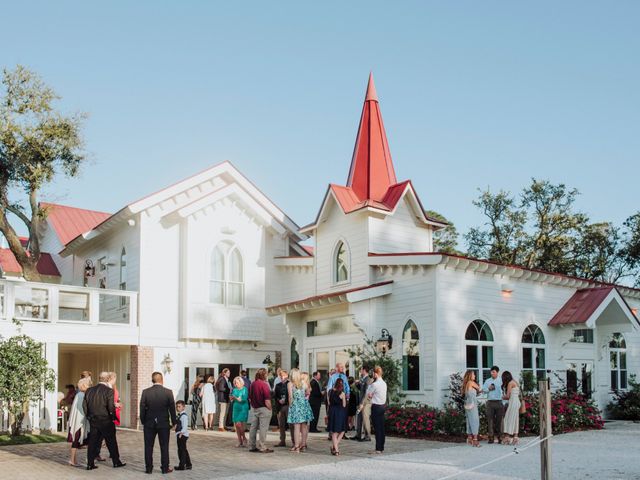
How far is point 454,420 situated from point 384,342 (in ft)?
9.58

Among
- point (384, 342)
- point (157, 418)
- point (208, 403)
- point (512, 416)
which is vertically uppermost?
point (384, 342)

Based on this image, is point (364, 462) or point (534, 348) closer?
point (364, 462)

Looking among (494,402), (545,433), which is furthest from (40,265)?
(545,433)

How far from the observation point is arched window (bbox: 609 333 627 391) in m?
24.5

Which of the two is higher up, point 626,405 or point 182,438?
point 182,438

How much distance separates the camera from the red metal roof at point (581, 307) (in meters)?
21.8

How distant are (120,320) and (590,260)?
28711mm

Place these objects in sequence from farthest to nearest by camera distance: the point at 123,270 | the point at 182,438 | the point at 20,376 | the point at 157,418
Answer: the point at 123,270 < the point at 20,376 < the point at 182,438 < the point at 157,418

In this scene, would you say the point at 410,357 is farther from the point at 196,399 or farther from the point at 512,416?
the point at 196,399

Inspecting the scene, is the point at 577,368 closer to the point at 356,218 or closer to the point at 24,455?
the point at 356,218

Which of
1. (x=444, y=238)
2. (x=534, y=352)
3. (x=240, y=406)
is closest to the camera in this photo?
(x=240, y=406)

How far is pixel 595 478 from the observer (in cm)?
1173

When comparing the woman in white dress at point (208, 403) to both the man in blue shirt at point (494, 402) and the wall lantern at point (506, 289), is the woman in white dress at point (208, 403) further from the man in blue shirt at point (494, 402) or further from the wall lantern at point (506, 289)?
the wall lantern at point (506, 289)

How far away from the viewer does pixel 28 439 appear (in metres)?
18.1
